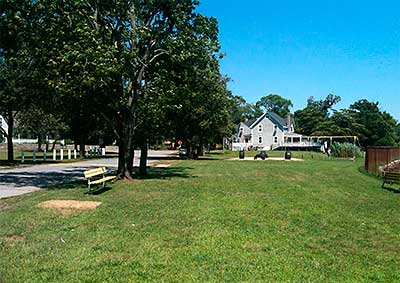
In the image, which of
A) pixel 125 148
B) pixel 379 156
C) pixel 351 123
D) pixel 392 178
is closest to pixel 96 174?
pixel 125 148

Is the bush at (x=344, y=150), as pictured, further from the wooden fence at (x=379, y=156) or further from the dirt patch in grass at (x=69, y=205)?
the dirt patch in grass at (x=69, y=205)

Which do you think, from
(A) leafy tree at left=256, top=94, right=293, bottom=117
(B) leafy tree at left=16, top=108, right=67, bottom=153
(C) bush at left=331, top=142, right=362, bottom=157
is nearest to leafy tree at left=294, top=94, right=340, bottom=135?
(A) leafy tree at left=256, top=94, right=293, bottom=117

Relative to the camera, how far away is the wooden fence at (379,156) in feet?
81.8

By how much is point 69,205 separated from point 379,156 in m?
19.1

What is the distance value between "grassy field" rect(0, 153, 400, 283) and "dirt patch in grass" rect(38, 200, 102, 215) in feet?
0.97

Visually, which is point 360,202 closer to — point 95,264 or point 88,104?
point 95,264

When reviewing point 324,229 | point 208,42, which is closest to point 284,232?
point 324,229

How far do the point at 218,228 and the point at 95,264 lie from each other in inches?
124

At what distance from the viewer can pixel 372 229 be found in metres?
9.37

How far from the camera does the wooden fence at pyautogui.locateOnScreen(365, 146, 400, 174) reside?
81.8ft

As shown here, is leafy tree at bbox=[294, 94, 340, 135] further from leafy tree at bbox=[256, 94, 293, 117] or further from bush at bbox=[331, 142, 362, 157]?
bush at bbox=[331, 142, 362, 157]

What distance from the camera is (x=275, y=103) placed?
506 ft

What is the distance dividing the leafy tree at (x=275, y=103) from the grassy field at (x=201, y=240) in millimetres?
141438

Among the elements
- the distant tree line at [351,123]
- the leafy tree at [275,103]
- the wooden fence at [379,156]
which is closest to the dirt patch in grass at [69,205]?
the wooden fence at [379,156]
